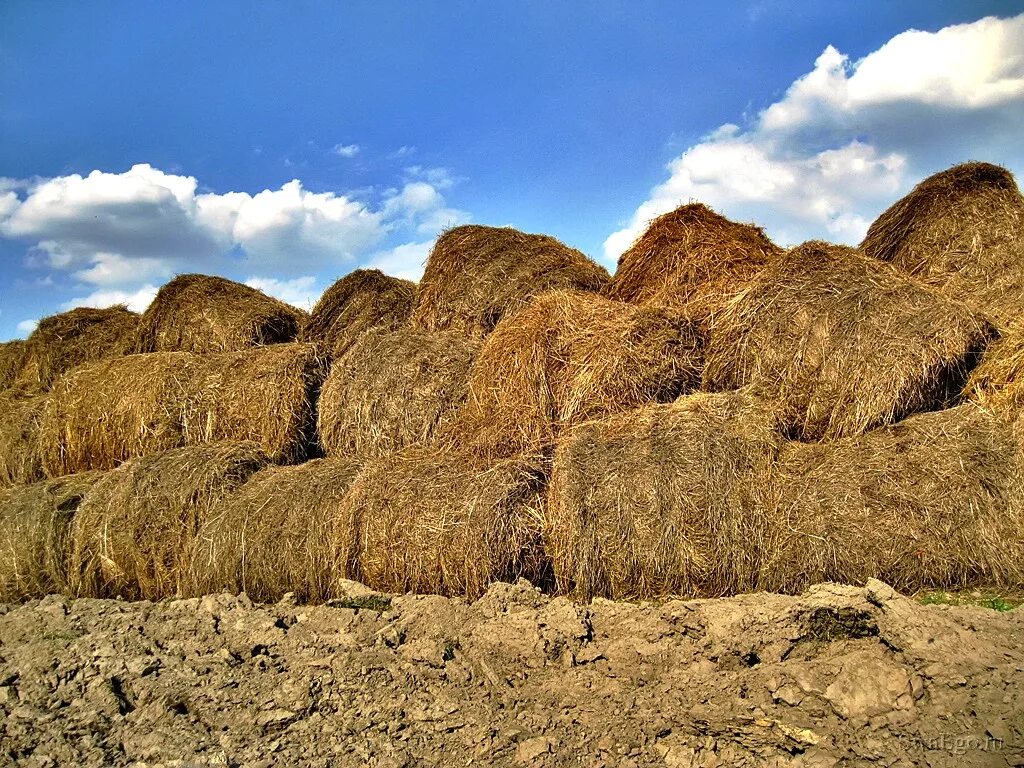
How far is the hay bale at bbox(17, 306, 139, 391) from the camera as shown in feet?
29.8

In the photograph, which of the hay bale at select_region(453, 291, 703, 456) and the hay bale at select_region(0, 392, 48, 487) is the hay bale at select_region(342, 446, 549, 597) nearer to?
the hay bale at select_region(453, 291, 703, 456)

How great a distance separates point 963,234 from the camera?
682 cm

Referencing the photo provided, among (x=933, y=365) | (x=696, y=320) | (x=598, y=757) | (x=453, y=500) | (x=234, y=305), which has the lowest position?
(x=598, y=757)

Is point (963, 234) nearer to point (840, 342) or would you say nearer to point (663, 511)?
point (840, 342)

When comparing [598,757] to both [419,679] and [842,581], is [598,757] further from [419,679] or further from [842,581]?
[842,581]

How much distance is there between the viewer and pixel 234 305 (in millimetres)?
8250

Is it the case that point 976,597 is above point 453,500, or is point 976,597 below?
below

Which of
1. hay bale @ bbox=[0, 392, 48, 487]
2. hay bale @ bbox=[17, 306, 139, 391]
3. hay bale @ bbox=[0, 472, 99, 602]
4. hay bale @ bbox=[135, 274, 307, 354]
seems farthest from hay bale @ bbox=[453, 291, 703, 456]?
hay bale @ bbox=[17, 306, 139, 391]

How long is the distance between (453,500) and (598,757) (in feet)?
7.40

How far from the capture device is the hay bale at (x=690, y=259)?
6.72 meters

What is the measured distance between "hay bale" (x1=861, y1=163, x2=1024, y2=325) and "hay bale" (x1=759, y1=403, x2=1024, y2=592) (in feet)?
5.78

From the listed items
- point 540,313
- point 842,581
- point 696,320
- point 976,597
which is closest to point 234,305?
point 540,313

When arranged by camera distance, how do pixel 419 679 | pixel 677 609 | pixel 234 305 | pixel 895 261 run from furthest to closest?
pixel 234 305
pixel 895 261
pixel 677 609
pixel 419 679

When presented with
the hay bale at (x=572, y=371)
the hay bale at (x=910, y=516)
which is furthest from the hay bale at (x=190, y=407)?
the hay bale at (x=910, y=516)
